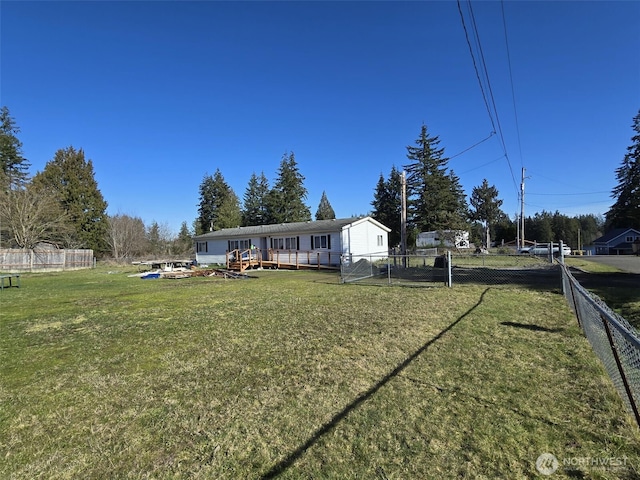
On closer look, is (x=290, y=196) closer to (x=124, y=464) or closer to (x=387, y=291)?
(x=387, y=291)

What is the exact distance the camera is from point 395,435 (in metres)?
Answer: 2.78

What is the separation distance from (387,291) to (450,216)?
31142 millimetres

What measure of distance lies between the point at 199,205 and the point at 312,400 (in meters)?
55.8

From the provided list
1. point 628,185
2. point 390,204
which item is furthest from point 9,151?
point 628,185

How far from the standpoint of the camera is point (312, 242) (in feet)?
79.0

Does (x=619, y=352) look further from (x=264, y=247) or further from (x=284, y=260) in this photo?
(x=264, y=247)

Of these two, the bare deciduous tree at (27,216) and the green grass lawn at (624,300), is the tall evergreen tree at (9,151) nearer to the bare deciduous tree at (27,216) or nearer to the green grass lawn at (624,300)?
the bare deciduous tree at (27,216)

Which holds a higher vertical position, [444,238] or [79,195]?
[79,195]

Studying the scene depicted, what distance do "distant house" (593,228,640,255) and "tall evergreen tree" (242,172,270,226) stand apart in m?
51.4

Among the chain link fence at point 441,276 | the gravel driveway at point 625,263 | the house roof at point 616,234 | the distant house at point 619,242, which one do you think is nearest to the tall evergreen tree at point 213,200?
the chain link fence at point 441,276

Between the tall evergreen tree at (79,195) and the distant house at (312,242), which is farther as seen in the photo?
the tall evergreen tree at (79,195)

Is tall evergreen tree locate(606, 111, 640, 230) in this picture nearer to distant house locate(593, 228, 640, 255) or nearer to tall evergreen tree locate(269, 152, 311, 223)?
distant house locate(593, 228, 640, 255)

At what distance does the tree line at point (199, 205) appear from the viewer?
2906 cm

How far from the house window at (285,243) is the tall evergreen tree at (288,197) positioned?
61.9 ft
